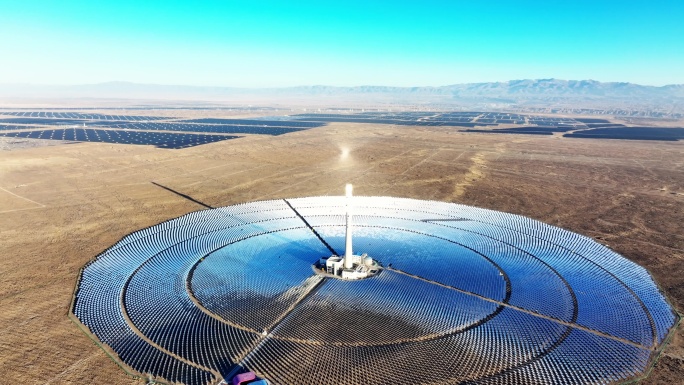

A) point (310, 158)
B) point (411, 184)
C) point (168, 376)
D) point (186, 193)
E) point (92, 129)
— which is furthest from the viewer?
point (92, 129)

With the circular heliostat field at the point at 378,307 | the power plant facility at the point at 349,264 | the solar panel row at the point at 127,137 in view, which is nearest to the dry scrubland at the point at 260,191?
the circular heliostat field at the point at 378,307

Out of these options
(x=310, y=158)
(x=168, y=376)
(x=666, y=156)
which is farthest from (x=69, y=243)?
(x=666, y=156)

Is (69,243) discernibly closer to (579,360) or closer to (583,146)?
(579,360)

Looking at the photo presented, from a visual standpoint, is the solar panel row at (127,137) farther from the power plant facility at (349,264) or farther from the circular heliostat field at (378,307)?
the power plant facility at (349,264)

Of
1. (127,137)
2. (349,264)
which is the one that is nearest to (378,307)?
(349,264)

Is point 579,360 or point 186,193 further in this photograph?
point 186,193

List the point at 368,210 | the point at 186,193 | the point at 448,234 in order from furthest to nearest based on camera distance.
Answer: the point at 186,193
the point at 368,210
the point at 448,234

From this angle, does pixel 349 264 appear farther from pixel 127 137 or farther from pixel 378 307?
pixel 127 137
